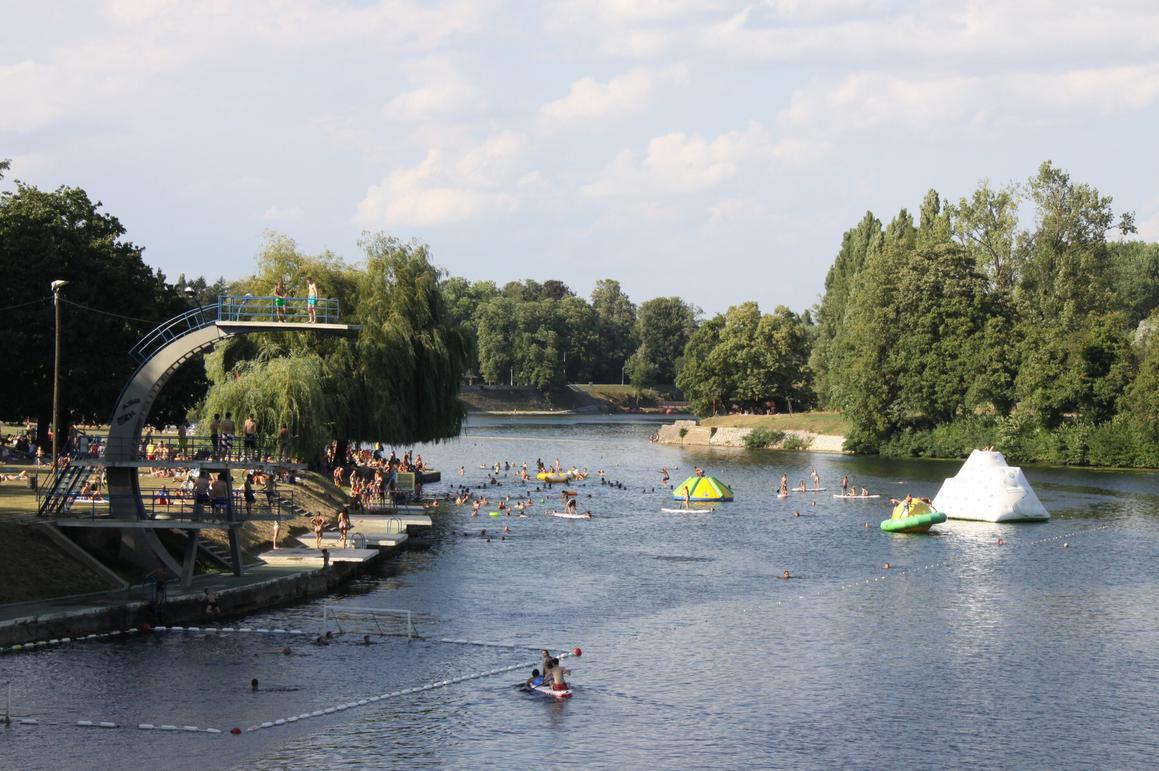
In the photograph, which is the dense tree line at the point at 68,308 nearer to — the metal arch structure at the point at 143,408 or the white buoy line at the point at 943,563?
the metal arch structure at the point at 143,408

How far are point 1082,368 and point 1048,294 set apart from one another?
15839 millimetres

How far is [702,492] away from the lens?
80625 millimetres

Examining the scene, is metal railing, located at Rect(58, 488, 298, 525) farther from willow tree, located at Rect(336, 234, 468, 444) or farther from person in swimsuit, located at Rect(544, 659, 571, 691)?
willow tree, located at Rect(336, 234, 468, 444)

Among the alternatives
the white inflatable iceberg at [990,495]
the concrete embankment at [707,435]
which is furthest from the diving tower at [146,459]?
the concrete embankment at [707,435]

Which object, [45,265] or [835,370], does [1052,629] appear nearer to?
[45,265]

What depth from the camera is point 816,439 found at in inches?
5128

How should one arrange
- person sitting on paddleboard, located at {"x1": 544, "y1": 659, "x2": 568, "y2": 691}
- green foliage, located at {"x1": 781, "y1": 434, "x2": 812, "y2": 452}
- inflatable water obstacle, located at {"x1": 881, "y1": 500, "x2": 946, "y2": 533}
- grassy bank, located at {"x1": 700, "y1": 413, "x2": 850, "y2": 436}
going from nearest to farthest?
person sitting on paddleboard, located at {"x1": 544, "y1": 659, "x2": 568, "y2": 691}
inflatable water obstacle, located at {"x1": 881, "y1": 500, "x2": 946, "y2": 533}
grassy bank, located at {"x1": 700, "y1": 413, "x2": 850, "y2": 436}
green foliage, located at {"x1": 781, "y1": 434, "x2": 812, "y2": 452}

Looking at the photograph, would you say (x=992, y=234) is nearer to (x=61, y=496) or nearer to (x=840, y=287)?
(x=840, y=287)

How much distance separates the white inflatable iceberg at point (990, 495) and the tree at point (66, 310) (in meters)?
44.1

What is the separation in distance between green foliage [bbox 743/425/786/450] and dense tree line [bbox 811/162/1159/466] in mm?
9199

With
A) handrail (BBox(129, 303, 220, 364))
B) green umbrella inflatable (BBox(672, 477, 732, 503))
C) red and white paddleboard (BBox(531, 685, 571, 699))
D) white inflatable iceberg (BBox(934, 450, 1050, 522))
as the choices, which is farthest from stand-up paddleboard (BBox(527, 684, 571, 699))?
green umbrella inflatable (BBox(672, 477, 732, 503))

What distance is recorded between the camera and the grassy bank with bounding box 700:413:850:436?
130 meters

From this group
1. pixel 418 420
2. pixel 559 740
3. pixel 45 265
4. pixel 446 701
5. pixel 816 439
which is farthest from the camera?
pixel 816 439

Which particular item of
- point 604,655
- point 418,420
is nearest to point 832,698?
point 604,655
